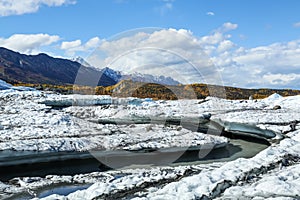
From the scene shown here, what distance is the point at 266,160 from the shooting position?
37.5 ft

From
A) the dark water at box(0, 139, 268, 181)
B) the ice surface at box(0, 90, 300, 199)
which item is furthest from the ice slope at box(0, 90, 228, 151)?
the dark water at box(0, 139, 268, 181)

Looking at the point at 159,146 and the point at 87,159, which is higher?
the point at 159,146

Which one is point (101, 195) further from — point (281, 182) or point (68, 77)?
point (68, 77)

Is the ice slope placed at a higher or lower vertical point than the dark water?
higher

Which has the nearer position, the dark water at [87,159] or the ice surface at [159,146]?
the ice surface at [159,146]

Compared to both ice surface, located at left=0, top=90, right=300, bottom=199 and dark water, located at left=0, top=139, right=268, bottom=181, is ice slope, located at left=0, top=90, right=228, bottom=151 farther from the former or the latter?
dark water, located at left=0, top=139, right=268, bottom=181

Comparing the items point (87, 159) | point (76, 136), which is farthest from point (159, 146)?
point (76, 136)

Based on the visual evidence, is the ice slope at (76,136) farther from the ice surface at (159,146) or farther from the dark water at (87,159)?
the dark water at (87,159)

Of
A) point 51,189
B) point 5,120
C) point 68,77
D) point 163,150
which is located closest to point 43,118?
point 5,120

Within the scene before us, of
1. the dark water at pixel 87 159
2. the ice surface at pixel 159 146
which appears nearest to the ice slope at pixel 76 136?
the ice surface at pixel 159 146

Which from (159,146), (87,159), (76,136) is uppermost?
(76,136)

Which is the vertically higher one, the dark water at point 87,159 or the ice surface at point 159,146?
the ice surface at point 159,146

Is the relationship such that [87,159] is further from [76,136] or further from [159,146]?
[159,146]

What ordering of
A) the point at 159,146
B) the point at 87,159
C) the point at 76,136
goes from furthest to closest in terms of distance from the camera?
1. the point at 76,136
2. the point at 159,146
3. the point at 87,159
